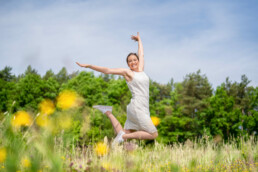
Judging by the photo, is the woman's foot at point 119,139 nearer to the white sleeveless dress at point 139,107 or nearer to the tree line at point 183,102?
the white sleeveless dress at point 139,107

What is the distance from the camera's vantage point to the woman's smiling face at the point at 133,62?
5445mm

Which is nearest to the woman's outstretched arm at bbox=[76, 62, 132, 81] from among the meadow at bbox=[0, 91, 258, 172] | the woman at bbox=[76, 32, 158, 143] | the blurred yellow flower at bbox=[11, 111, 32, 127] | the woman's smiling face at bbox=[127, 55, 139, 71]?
the woman at bbox=[76, 32, 158, 143]

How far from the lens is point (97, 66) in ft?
15.7

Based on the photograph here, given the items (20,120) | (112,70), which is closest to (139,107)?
(112,70)

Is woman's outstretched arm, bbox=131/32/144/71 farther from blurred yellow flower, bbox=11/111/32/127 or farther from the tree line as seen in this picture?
the tree line

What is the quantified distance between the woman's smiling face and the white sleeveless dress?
0.25 metres

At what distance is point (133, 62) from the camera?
17.8 feet

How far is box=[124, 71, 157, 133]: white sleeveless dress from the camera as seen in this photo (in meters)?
5.02

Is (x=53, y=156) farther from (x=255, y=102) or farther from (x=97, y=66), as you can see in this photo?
(x=255, y=102)

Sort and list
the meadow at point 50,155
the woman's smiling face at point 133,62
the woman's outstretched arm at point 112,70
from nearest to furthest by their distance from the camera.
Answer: the meadow at point 50,155 < the woman's outstretched arm at point 112,70 < the woman's smiling face at point 133,62

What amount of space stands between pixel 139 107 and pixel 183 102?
2603 centimetres

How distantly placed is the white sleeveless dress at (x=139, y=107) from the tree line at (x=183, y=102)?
17612mm

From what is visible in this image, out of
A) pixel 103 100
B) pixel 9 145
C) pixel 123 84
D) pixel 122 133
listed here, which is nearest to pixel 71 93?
pixel 103 100

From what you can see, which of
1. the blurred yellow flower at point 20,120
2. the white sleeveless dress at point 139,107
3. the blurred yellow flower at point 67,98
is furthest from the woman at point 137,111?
the blurred yellow flower at point 67,98
